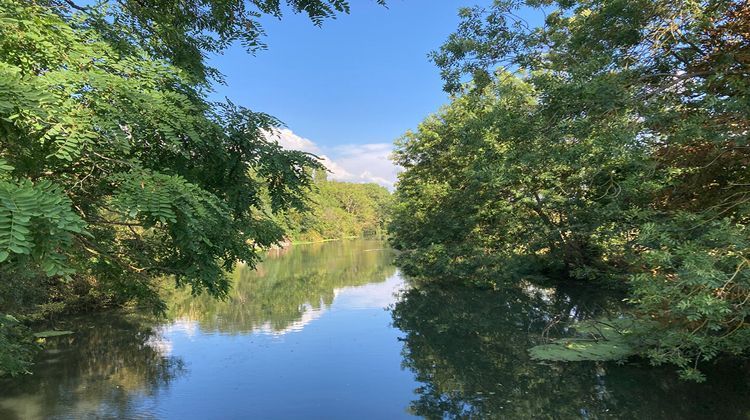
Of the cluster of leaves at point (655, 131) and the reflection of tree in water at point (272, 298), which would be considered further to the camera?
the reflection of tree in water at point (272, 298)

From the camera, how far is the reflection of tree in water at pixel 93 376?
945 cm

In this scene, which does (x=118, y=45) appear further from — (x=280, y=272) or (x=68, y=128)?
(x=280, y=272)

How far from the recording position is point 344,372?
11.7 m

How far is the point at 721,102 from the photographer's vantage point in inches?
228

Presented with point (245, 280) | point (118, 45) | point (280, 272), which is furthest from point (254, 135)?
point (280, 272)

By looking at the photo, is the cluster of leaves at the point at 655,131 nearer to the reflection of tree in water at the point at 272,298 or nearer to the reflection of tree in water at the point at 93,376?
the reflection of tree in water at the point at 272,298

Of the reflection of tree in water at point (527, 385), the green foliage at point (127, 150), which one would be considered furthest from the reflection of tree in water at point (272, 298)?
the reflection of tree in water at point (527, 385)

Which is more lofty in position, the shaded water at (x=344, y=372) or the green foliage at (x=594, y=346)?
the green foliage at (x=594, y=346)

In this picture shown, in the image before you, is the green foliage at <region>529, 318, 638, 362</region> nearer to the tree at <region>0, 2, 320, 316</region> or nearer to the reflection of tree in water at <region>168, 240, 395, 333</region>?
the reflection of tree in water at <region>168, 240, 395, 333</region>

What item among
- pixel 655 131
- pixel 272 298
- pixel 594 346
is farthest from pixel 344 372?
pixel 272 298

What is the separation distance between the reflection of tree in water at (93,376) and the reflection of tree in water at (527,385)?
251 inches

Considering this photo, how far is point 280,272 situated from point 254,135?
33.5 metres

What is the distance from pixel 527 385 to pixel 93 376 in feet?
35.1

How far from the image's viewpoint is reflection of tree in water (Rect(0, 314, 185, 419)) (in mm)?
9445
